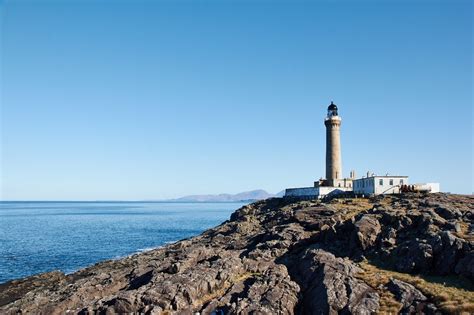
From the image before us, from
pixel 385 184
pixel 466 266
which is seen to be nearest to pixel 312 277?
pixel 466 266

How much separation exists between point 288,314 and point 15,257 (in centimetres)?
6794

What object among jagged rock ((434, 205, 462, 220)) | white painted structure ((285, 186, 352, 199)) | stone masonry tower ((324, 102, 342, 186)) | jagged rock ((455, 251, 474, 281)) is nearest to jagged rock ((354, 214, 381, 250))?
jagged rock ((434, 205, 462, 220))

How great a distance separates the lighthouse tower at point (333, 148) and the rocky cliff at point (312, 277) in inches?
1851

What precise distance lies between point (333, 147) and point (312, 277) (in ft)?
229

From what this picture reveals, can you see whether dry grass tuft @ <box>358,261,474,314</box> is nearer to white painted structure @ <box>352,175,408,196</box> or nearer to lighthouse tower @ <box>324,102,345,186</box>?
white painted structure @ <box>352,175,408,196</box>

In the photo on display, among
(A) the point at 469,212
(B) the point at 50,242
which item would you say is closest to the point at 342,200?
(A) the point at 469,212

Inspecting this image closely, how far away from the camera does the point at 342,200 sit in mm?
75688

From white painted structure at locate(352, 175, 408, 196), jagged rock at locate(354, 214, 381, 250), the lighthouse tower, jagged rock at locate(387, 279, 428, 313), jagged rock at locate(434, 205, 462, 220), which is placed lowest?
jagged rock at locate(387, 279, 428, 313)

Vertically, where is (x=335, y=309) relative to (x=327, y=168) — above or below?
below

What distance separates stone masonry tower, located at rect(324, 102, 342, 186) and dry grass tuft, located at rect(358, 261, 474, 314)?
6518cm

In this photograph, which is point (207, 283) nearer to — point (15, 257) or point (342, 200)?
point (342, 200)

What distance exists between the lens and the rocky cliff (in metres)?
33.4

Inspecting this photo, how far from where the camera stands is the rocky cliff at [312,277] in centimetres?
3338

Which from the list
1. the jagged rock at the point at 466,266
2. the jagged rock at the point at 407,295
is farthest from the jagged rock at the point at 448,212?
the jagged rock at the point at 407,295
